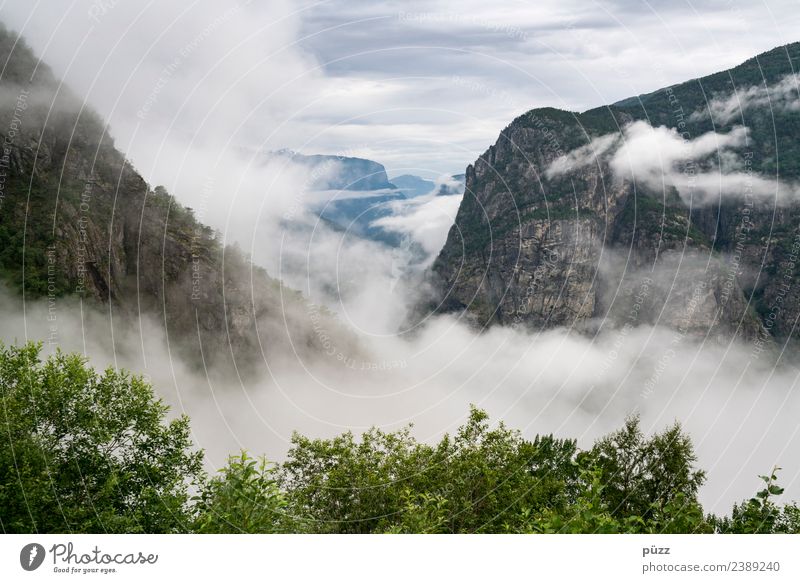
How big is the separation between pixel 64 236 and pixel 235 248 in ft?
149

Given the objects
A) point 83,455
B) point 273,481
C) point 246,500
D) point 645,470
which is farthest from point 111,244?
point 273,481

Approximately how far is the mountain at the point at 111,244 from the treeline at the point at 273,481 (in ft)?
166

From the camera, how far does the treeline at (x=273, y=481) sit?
2091 centimetres

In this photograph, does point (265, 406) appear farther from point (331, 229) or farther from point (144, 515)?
point (144, 515)

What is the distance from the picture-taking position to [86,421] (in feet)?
91.5

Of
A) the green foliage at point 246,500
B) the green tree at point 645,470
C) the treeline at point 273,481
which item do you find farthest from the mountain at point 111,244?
the green tree at point 645,470

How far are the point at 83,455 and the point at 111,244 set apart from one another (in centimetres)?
8638

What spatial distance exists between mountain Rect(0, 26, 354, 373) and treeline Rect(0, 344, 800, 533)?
5068cm

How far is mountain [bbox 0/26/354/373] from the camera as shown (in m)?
86.8

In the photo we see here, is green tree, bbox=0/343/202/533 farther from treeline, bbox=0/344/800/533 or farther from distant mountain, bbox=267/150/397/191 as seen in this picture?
distant mountain, bbox=267/150/397/191

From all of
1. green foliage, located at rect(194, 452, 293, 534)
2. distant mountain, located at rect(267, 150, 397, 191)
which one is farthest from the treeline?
distant mountain, located at rect(267, 150, 397, 191)

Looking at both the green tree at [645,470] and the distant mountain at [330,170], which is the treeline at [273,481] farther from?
the distant mountain at [330,170]

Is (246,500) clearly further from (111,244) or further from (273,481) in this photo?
(111,244)
